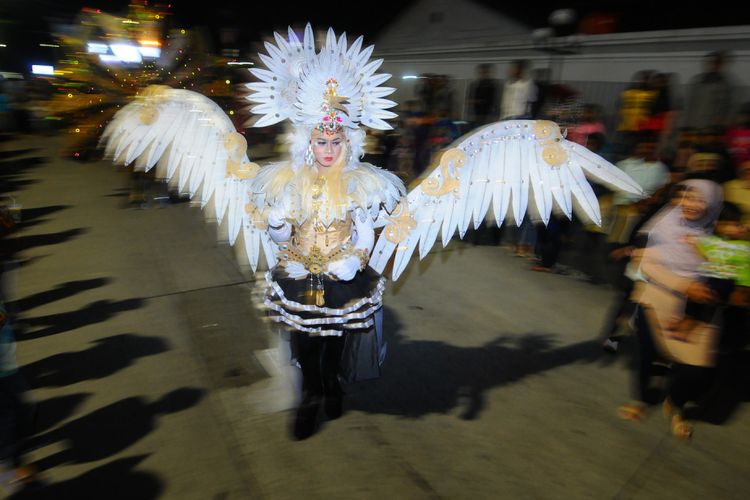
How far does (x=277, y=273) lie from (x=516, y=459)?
5.48 ft

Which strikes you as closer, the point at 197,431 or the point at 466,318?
the point at 197,431

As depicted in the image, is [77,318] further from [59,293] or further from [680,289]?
[680,289]

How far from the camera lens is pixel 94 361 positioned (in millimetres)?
3559

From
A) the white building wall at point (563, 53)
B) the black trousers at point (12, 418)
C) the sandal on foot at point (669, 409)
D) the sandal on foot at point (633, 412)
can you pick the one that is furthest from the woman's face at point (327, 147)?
the white building wall at point (563, 53)

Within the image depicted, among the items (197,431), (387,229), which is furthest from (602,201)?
(197,431)

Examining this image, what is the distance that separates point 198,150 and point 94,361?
1.72 m

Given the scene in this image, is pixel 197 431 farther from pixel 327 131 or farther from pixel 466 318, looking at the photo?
pixel 466 318

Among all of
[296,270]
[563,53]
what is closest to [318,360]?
[296,270]

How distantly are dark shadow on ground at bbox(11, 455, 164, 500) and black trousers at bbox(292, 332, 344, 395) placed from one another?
35.4 inches

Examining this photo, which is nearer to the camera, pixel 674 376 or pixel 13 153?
pixel 674 376

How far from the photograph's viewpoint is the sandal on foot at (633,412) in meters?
3.10

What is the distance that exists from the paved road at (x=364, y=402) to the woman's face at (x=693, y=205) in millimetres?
1319

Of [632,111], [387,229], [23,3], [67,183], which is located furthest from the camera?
[23,3]

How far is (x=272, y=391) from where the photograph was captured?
3.26 metres
